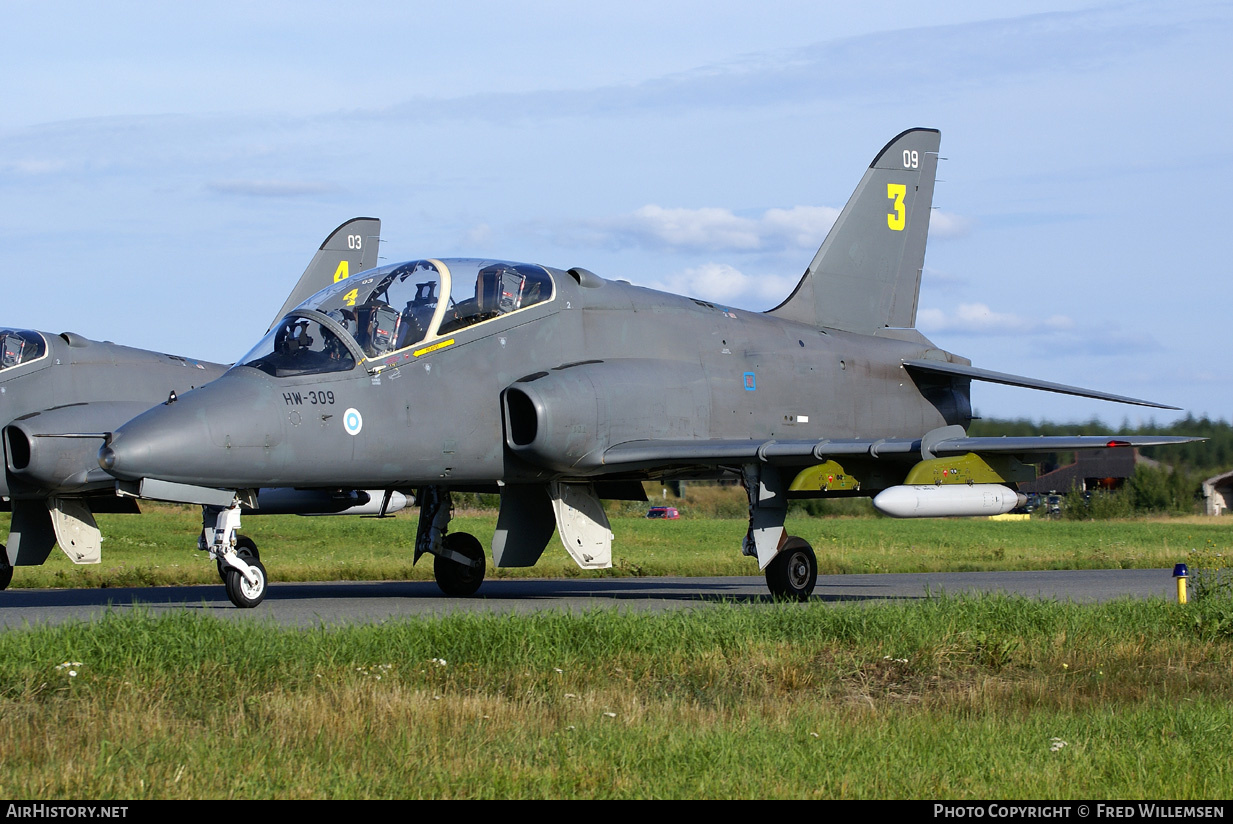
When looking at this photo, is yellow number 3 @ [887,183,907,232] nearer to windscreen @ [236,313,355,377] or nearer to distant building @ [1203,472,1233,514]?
windscreen @ [236,313,355,377]

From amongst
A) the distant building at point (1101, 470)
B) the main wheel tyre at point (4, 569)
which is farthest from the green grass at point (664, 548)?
the distant building at point (1101, 470)

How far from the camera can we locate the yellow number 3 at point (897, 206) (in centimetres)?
1797

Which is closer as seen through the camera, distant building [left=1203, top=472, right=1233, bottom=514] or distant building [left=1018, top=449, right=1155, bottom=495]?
distant building [left=1203, top=472, right=1233, bottom=514]

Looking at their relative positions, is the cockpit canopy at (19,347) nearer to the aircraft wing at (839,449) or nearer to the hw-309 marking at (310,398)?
the hw-309 marking at (310,398)

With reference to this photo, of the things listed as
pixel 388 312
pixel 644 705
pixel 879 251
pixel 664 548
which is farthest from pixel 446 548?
pixel 664 548

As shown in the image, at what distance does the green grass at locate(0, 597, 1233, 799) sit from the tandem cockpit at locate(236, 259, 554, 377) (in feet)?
12.5

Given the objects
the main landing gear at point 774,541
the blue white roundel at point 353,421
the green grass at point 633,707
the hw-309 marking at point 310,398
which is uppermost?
the hw-309 marking at point 310,398

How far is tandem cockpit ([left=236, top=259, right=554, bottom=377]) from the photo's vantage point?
12203 mm

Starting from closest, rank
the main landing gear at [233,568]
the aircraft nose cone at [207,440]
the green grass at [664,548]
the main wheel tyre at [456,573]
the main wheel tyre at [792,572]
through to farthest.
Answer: the aircraft nose cone at [207,440]
the main landing gear at [233,568]
the main wheel tyre at [792,572]
the main wheel tyre at [456,573]
the green grass at [664,548]

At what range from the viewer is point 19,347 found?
A: 1634 cm

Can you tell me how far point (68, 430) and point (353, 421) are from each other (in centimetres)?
542

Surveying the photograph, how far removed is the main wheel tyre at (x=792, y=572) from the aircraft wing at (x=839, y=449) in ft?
4.11

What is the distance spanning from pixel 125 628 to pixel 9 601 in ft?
24.0

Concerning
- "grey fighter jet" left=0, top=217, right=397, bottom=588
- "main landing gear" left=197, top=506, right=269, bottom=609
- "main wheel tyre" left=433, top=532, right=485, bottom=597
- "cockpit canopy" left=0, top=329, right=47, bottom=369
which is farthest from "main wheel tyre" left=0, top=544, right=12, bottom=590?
"main landing gear" left=197, top=506, right=269, bottom=609
